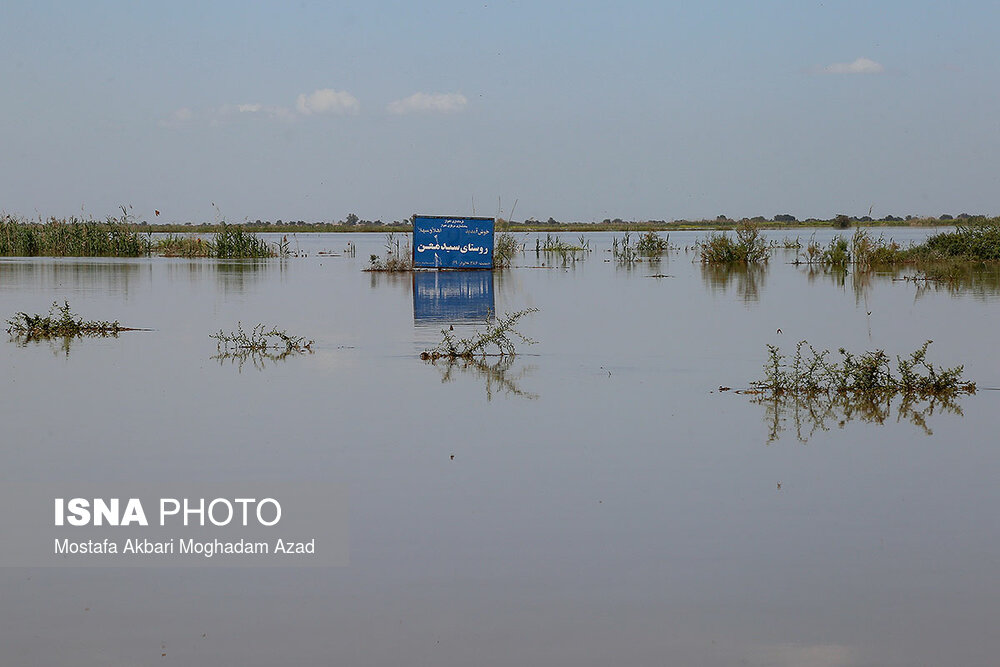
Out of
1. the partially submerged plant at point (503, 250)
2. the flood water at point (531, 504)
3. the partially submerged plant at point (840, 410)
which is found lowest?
the flood water at point (531, 504)

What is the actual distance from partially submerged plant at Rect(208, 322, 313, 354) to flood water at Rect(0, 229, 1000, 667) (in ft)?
1.09

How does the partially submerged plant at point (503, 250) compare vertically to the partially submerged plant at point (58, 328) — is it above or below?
above

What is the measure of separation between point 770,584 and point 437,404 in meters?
5.74

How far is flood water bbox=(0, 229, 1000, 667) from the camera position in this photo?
17.4 feet

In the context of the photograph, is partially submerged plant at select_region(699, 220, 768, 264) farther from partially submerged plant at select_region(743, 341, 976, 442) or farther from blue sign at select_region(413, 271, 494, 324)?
partially submerged plant at select_region(743, 341, 976, 442)

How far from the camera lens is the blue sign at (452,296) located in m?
21.4

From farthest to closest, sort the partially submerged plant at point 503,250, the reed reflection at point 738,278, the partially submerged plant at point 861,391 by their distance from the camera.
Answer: the partially submerged plant at point 503,250, the reed reflection at point 738,278, the partially submerged plant at point 861,391

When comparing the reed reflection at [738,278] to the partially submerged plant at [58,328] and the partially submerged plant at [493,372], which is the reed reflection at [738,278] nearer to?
the partially submerged plant at [493,372]

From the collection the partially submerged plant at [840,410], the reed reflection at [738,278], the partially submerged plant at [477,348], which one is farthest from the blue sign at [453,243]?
the partially submerged plant at [840,410]

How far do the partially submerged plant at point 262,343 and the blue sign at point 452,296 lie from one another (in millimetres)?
2695

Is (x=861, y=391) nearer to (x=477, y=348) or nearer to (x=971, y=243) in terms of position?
(x=477, y=348)

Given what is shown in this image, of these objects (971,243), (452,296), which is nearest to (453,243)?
(452,296)

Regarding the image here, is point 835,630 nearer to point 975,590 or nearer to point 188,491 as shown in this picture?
point 975,590

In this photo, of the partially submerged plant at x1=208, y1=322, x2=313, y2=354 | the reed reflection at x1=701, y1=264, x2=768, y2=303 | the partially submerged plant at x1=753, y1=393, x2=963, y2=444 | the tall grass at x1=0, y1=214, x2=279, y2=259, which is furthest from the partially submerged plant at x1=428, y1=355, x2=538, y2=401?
the tall grass at x1=0, y1=214, x2=279, y2=259
